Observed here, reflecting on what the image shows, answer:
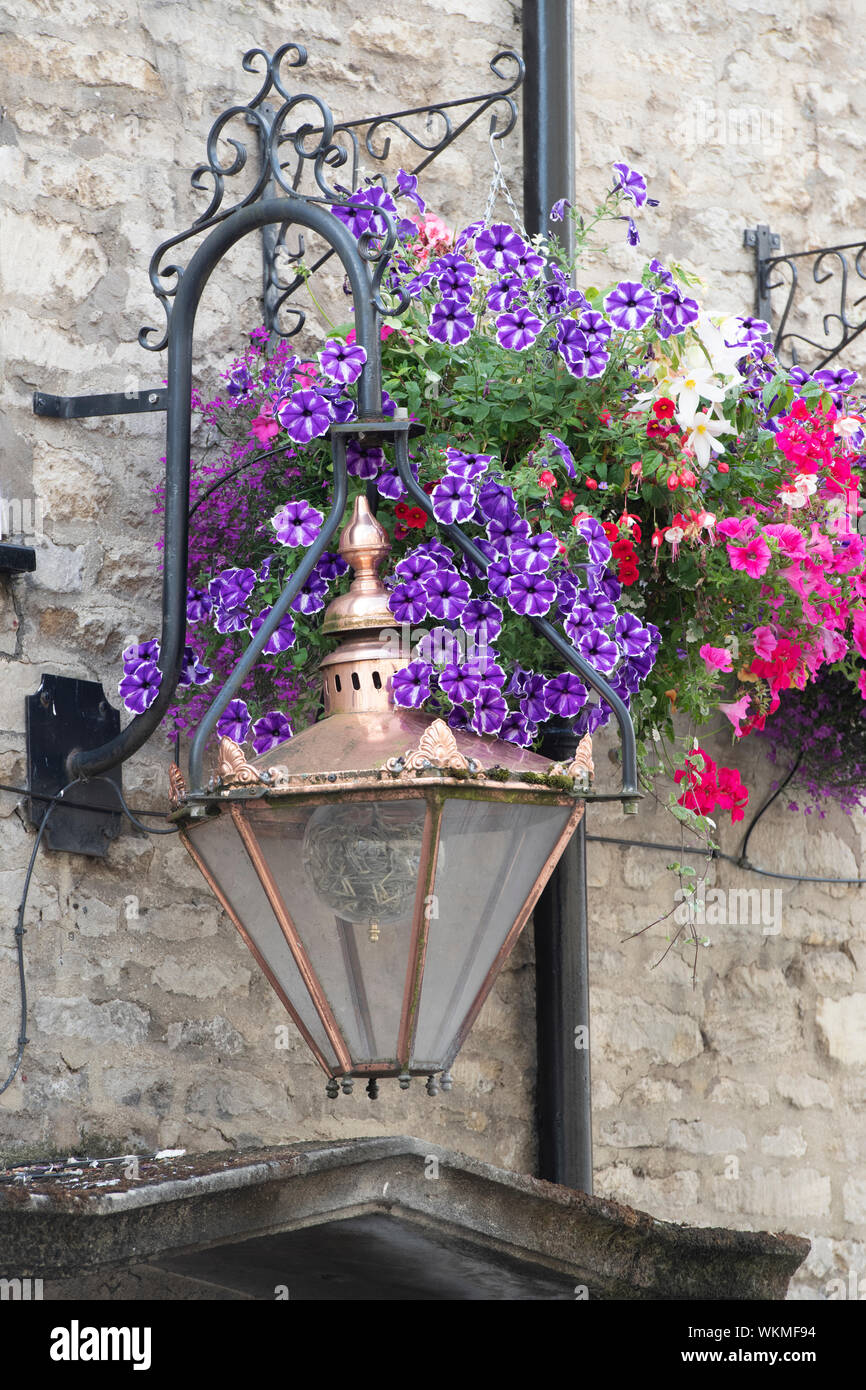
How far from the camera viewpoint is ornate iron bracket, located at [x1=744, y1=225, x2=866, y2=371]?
4.27 meters

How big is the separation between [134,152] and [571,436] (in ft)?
3.81

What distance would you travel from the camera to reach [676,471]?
2.82 metres

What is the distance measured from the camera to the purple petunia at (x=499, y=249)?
2.87 meters

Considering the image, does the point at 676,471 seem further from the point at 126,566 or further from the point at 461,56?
the point at 461,56

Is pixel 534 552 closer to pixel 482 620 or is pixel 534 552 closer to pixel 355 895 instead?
pixel 482 620

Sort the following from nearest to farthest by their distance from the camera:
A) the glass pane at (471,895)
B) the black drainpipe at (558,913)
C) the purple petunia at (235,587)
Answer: the glass pane at (471,895)
the purple petunia at (235,587)
the black drainpipe at (558,913)

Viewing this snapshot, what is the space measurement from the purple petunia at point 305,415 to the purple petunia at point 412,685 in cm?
41

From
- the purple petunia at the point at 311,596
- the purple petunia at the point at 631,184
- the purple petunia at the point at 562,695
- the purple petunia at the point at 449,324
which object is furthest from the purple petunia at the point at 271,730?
the purple petunia at the point at 631,184

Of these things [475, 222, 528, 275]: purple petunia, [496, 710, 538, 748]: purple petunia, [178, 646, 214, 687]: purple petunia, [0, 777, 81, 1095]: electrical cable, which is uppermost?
[475, 222, 528, 275]: purple petunia

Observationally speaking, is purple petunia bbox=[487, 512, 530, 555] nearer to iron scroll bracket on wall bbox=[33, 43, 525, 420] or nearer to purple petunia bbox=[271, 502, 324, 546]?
purple petunia bbox=[271, 502, 324, 546]

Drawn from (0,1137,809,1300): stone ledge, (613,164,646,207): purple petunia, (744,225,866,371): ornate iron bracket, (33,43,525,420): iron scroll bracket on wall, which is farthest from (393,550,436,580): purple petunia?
(744,225,866,371): ornate iron bracket

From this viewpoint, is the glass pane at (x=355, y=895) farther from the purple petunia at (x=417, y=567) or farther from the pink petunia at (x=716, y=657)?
the pink petunia at (x=716, y=657)

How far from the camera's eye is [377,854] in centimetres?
235

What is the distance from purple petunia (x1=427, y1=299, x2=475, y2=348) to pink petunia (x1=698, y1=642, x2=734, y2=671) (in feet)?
2.21
